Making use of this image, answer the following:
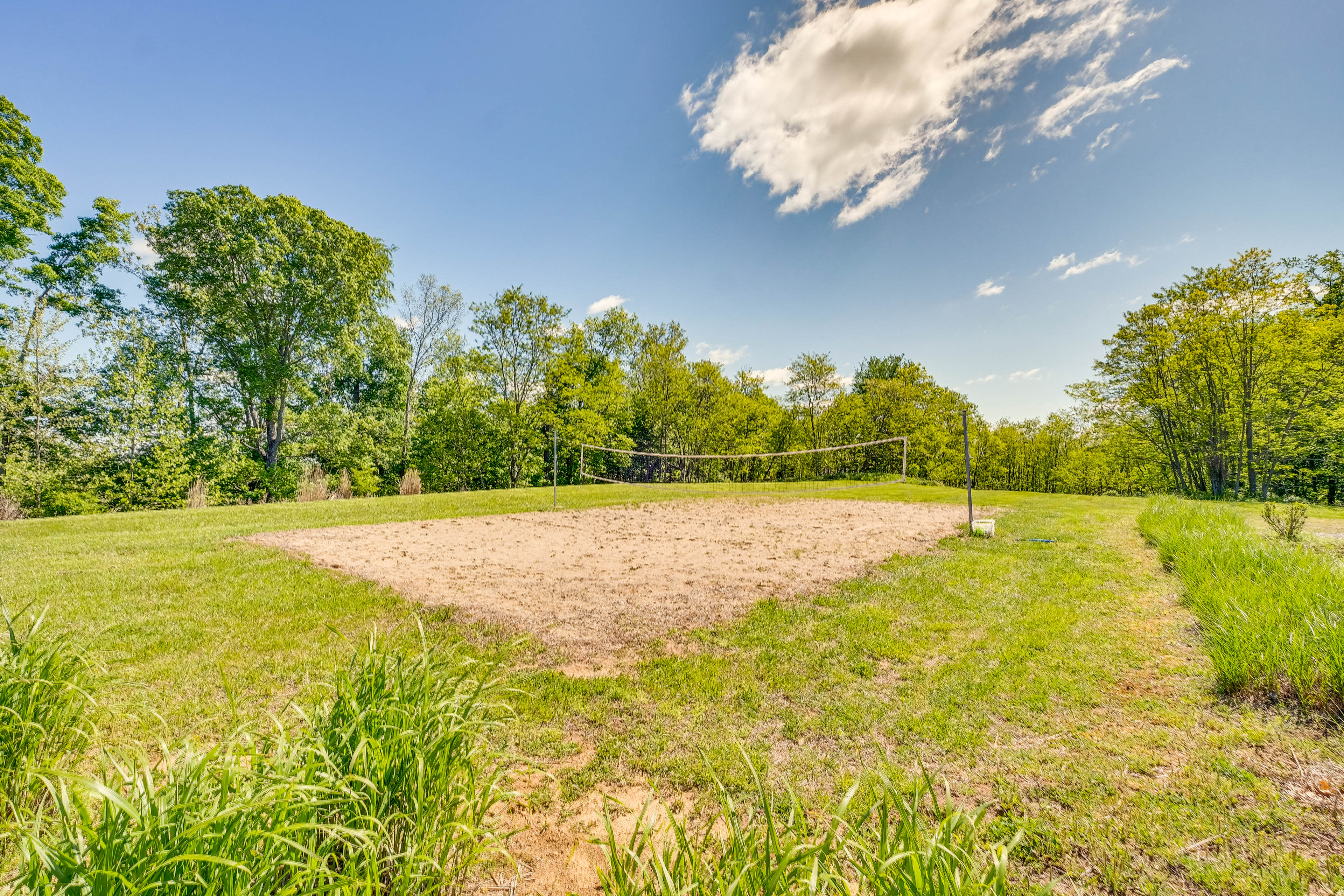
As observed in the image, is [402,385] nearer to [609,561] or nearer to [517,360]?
[517,360]

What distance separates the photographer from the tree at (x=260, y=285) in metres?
19.6

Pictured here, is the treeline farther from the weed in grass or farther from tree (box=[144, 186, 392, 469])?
the weed in grass

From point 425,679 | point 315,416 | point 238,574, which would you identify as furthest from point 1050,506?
point 315,416

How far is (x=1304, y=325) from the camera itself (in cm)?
1659

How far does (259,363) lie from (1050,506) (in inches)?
1277

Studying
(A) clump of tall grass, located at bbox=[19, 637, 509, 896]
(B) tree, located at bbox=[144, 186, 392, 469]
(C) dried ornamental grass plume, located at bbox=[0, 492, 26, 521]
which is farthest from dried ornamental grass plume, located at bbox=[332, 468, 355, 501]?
(A) clump of tall grass, located at bbox=[19, 637, 509, 896]

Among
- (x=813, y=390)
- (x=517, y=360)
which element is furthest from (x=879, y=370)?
(x=517, y=360)

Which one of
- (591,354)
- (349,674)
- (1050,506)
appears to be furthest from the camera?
(591,354)

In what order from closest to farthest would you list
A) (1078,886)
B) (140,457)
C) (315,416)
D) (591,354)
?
(1078,886)
(140,457)
(315,416)
(591,354)

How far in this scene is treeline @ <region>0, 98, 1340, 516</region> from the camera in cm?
1575

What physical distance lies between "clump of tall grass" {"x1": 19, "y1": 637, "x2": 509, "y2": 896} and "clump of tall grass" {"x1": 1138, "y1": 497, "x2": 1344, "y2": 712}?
Answer: 445 centimetres

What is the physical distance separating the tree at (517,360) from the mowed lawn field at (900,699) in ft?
69.2

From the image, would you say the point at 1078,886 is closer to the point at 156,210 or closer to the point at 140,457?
the point at 140,457

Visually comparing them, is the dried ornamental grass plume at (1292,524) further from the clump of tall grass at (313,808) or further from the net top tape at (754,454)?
the clump of tall grass at (313,808)
